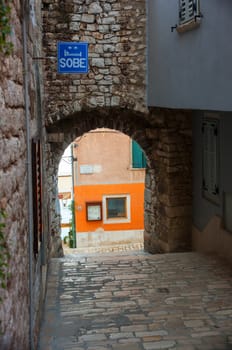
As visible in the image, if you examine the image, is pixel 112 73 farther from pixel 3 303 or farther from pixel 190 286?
pixel 3 303

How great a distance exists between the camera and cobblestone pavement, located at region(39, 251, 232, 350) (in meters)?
4.73

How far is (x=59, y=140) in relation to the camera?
8.55 metres

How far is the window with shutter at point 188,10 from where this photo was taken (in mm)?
5828

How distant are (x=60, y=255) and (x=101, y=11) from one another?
159 inches

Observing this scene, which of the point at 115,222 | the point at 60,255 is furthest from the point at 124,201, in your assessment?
the point at 60,255

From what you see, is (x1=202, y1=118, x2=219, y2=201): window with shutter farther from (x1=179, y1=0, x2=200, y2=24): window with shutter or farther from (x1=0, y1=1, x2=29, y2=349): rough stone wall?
(x1=0, y1=1, x2=29, y2=349): rough stone wall

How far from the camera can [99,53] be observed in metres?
8.08

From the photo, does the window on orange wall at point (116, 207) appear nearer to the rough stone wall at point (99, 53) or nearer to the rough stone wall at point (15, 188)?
the rough stone wall at point (99, 53)

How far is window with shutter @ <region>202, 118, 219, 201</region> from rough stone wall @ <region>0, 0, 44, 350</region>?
451cm

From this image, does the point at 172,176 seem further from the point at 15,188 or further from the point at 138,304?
the point at 15,188

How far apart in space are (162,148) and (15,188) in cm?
607

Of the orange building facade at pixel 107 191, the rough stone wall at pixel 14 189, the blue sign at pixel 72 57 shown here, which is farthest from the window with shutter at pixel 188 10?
the orange building facade at pixel 107 191

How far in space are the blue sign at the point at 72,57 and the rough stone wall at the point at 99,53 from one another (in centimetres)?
8

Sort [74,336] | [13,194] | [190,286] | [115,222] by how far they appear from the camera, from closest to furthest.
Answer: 1. [13,194]
2. [74,336]
3. [190,286]
4. [115,222]
